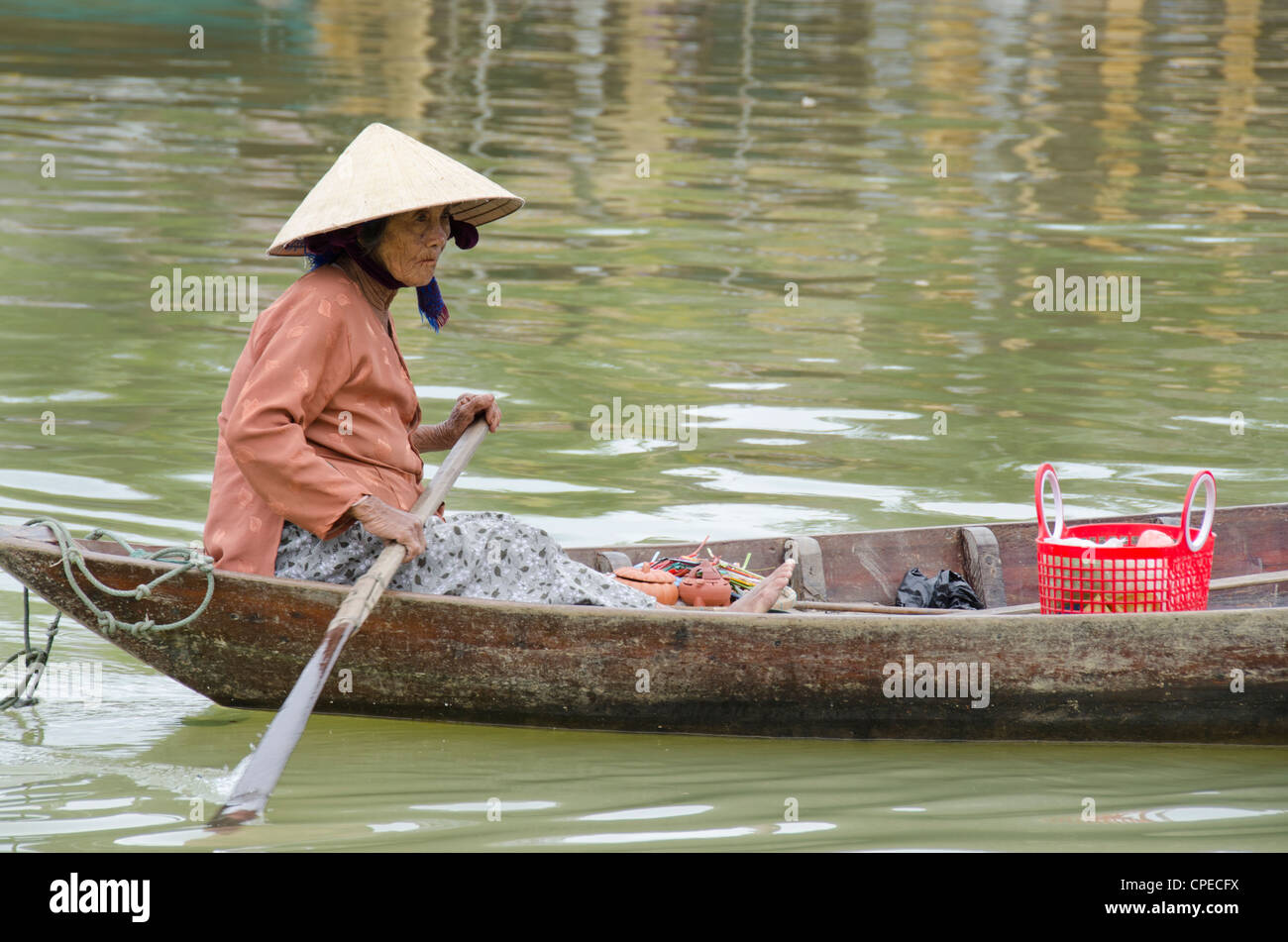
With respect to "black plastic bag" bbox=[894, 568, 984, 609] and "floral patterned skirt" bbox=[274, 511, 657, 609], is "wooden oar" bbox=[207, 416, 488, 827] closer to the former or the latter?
"floral patterned skirt" bbox=[274, 511, 657, 609]

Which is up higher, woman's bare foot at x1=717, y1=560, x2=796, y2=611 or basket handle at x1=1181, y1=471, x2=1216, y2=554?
basket handle at x1=1181, y1=471, x2=1216, y2=554

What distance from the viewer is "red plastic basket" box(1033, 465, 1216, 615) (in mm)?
4914

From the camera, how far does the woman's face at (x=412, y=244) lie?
4.49 meters

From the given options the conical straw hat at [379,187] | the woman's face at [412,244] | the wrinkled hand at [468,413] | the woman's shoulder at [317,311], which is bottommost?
the wrinkled hand at [468,413]

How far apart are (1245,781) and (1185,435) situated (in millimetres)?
3897

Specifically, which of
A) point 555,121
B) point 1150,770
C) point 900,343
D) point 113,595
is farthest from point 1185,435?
point 555,121

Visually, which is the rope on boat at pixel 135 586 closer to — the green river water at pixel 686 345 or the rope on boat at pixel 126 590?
the rope on boat at pixel 126 590

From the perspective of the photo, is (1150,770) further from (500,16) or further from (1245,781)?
(500,16)

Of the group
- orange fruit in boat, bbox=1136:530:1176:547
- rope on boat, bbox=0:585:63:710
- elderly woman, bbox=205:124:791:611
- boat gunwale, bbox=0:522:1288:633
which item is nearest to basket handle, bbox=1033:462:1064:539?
orange fruit in boat, bbox=1136:530:1176:547

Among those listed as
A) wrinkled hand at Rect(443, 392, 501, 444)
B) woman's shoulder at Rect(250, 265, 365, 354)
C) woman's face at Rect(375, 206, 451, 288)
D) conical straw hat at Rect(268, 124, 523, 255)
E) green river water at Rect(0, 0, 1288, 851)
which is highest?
conical straw hat at Rect(268, 124, 523, 255)

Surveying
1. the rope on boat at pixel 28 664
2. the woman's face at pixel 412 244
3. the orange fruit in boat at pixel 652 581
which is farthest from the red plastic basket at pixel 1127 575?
the rope on boat at pixel 28 664

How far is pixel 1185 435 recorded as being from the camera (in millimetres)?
8250

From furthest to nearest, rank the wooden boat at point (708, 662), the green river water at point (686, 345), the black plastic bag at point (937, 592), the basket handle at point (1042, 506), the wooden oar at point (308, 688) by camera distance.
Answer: the black plastic bag at point (937, 592) → the basket handle at point (1042, 506) → the wooden boat at point (708, 662) → the green river water at point (686, 345) → the wooden oar at point (308, 688)

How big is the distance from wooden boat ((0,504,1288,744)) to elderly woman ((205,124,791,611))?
0.49 feet
